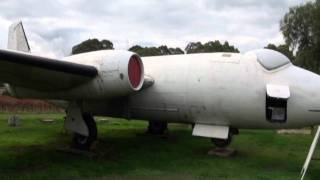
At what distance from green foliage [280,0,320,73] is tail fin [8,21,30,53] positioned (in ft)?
71.9

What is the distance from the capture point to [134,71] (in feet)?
36.8

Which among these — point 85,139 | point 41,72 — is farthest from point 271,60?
point 41,72

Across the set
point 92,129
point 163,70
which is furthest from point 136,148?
point 163,70

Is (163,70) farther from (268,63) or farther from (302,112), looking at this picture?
(302,112)

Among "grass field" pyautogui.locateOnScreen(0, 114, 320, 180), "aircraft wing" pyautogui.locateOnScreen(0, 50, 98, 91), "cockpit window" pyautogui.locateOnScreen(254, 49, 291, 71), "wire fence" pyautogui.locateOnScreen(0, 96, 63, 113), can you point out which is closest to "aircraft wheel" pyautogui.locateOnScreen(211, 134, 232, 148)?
"grass field" pyautogui.locateOnScreen(0, 114, 320, 180)

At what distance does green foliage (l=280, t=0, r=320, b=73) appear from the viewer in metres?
33.0

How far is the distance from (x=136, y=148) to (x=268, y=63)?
13.9 ft

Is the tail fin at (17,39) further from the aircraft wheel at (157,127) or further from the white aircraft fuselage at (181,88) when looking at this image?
the aircraft wheel at (157,127)

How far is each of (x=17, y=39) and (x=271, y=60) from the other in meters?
8.48

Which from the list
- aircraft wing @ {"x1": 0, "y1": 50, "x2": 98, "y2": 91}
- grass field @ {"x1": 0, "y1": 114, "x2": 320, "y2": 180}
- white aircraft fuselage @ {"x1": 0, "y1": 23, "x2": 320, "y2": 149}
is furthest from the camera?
white aircraft fuselage @ {"x1": 0, "y1": 23, "x2": 320, "y2": 149}

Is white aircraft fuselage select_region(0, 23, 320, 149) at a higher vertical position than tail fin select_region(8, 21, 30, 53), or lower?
lower

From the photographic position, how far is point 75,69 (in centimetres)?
1036

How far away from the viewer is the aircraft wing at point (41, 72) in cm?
947

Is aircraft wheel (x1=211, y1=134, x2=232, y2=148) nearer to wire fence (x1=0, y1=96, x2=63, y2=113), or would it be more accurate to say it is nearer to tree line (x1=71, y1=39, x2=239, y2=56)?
wire fence (x1=0, y1=96, x2=63, y2=113)
